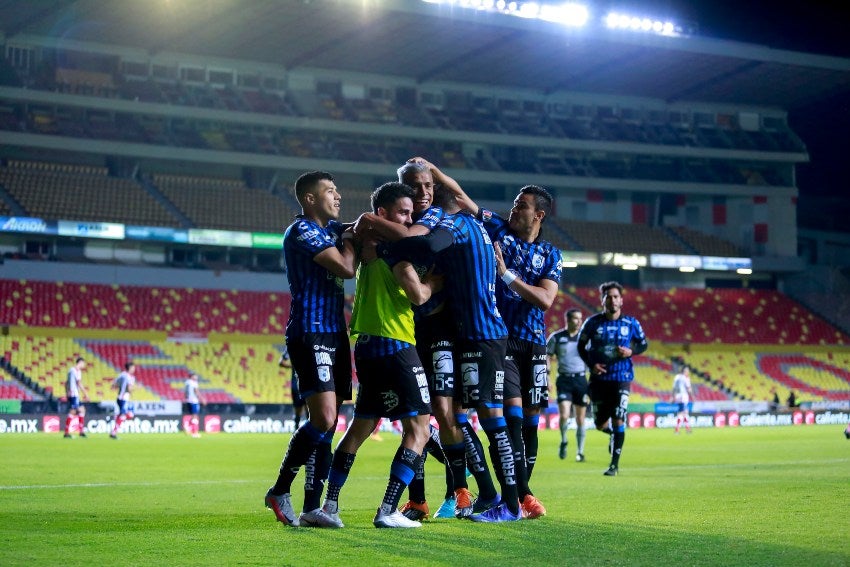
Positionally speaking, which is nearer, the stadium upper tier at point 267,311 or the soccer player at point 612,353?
the soccer player at point 612,353

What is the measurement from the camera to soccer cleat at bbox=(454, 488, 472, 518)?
32.8 ft

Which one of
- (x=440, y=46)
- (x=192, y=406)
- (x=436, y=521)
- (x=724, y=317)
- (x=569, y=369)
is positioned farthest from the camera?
(x=724, y=317)

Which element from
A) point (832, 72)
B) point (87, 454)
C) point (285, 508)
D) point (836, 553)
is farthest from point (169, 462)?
point (832, 72)

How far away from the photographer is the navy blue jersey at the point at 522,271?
1027 cm

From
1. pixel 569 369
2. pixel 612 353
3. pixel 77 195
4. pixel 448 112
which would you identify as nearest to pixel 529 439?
pixel 612 353

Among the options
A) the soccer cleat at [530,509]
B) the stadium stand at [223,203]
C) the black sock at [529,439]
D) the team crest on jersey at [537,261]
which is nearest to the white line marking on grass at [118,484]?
the black sock at [529,439]

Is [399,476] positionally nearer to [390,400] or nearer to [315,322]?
[390,400]

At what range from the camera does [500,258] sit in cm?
990

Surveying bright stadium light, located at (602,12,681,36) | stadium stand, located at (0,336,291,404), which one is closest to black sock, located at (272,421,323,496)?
stadium stand, located at (0,336,291,404)

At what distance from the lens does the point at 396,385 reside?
8.96m

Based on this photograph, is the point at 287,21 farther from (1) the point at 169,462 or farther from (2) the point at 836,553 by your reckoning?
(2) the point at 836,553

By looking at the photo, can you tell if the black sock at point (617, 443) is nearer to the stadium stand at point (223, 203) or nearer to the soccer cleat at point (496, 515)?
the soccer cleat at point (496, 515)

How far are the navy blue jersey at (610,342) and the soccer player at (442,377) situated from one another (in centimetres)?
719

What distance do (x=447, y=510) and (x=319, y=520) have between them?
145 centimetres
